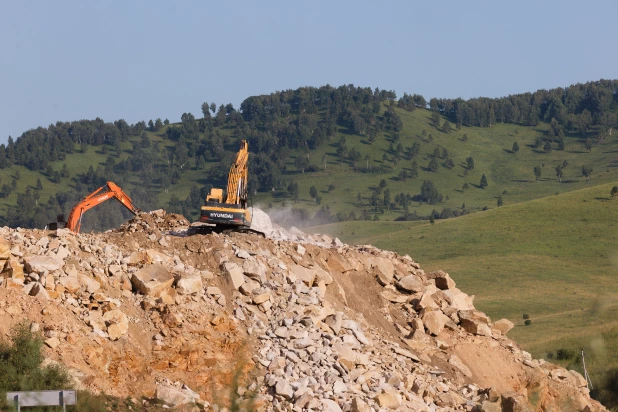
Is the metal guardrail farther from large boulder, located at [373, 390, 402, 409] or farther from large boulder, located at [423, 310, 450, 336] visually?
large boulder, located at [423, 310, 450, 336]

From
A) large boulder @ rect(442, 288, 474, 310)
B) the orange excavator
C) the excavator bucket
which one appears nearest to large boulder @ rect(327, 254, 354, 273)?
large boulder @ rect(442, 288, 474, 310)

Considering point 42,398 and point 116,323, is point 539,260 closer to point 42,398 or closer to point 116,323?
point 116,323

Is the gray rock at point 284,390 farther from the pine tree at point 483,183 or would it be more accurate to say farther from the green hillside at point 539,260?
the pine tree at point 483,183

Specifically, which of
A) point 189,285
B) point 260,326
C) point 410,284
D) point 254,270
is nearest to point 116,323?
point 189,285

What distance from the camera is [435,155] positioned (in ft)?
567

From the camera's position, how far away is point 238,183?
37.1 metres

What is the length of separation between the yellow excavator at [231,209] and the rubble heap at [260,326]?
73.7 inches

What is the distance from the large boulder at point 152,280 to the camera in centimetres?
2773

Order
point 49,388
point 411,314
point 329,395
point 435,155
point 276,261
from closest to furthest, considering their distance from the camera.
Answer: point 49,388, point 329,395, point 276,261, point 411,314, point 435,155

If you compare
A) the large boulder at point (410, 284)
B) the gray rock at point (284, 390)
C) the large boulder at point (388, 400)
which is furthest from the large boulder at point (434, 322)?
the gray rock at point (284, 390)

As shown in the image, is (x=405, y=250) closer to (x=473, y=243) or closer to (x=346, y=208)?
(x=473, y=243)

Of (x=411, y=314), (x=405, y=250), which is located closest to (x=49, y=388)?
(x=411, y=314)

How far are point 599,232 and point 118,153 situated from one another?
98573mm

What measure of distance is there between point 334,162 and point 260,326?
143327mm
